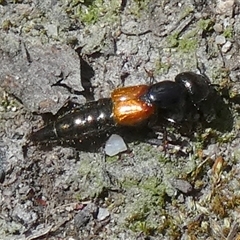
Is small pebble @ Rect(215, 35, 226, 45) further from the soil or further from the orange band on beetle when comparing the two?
the orange band on beetle

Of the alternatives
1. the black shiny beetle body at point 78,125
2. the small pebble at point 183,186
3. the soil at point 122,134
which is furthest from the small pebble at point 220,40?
the small pebble at point 183,186

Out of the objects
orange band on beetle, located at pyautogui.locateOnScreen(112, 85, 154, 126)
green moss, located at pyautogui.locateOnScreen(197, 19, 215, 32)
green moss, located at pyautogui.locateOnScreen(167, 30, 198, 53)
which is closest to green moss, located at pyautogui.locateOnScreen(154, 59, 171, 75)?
green moss, located at pyautogui.locateOnScreen(167, 30, 198, 53)

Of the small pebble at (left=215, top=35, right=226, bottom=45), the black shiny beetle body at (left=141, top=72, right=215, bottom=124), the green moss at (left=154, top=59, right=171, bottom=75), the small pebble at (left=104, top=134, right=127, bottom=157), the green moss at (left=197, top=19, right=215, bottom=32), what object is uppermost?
the green moss at (left=197, top=19, right=215, bottom=32)

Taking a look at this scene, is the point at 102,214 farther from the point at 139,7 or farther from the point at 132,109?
the point at 139,7

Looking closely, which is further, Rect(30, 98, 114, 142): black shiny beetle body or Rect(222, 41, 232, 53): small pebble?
Rect(222, 41, 232, 53): small pebble

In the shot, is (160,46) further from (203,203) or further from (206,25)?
(203,203)

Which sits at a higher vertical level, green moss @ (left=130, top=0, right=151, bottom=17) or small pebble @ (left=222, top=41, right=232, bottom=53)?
green moss @ (left=130, top=0, right=151, bottom=17)
